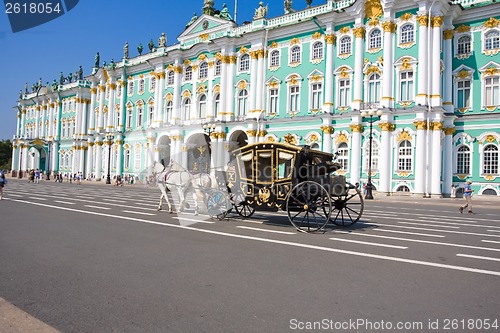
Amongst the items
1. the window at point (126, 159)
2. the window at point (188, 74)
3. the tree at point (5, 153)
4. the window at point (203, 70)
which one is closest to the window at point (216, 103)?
the window at point (203, 70)

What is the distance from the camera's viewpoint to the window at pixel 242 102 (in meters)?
42.8

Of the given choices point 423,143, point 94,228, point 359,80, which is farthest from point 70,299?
point 359,80

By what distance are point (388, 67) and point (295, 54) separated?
9.62 metres

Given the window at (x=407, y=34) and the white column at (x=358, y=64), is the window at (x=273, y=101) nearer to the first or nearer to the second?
the white column at (x=358, y=64)

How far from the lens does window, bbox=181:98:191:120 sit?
47938 mm

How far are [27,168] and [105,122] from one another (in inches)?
1167

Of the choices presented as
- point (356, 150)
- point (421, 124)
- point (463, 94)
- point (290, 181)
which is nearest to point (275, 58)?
point (356, 150)

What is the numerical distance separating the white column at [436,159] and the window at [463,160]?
212 cm

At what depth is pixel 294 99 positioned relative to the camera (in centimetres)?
3919

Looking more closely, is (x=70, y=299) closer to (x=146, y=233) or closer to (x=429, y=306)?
(x=429, y=306)

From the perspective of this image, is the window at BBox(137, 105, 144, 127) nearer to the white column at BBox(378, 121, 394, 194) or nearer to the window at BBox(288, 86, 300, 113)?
the window at BBox(288, 86, 300, 113)

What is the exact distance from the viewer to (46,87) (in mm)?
76375

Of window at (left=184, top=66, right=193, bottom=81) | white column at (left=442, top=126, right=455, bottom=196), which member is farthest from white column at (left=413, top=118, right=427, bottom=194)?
window at (left=184, top=66, right=193, bottom=81)

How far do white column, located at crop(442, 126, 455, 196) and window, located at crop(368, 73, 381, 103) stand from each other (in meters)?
5.86
